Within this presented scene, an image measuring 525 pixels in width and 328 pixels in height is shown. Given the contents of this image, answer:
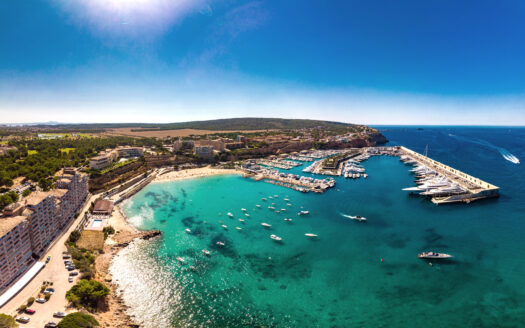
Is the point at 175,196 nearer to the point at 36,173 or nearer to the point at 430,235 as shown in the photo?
the point at 36,173

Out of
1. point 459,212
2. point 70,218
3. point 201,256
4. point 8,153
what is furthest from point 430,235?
point 8,153

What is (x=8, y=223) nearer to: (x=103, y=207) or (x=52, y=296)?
(x=52, y=296)

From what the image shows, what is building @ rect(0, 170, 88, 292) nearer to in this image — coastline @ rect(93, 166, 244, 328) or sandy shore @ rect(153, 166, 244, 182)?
coastline @ rect(93, 166, 244, 328)

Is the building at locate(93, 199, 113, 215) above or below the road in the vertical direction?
above

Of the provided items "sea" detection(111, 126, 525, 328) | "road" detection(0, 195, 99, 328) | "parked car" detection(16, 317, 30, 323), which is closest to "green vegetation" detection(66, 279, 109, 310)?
"road" detection(0, 195, 99, 328)

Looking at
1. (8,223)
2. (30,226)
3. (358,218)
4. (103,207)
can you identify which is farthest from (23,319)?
(358,218)

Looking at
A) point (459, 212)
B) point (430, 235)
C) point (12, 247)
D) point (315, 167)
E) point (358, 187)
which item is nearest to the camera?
point (12, 247)
